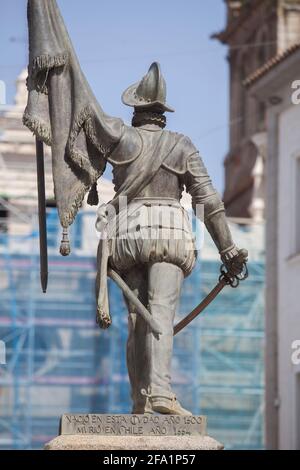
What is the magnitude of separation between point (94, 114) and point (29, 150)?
31058mm

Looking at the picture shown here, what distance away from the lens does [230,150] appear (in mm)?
72438

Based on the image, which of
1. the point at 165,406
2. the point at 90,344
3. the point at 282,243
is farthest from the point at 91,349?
the point at 165,406

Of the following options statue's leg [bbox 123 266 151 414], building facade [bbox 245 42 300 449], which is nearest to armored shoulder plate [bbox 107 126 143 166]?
statue's leg [bbox 123 266 151 414]

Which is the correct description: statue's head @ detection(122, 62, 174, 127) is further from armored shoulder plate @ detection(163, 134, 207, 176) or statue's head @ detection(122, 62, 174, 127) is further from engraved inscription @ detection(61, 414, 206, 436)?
engraved inscription @ detection(61, 414, 206, 436)

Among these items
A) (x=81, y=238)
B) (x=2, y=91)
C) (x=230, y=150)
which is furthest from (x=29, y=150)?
(x=230, y=150)

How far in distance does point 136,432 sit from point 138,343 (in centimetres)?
84

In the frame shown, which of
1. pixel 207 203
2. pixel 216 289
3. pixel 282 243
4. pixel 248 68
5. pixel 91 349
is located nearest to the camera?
pixel 207 203

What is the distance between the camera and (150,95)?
38.1ft

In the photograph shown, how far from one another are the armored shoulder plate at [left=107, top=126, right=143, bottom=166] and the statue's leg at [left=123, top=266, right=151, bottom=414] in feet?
2.09

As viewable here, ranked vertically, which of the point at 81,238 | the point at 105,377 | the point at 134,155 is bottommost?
the point at 105,377

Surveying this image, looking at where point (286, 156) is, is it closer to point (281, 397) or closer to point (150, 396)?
point (281, 397)

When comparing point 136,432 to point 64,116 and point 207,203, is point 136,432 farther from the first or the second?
point 64,116

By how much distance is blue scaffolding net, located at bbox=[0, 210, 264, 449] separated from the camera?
36.8 metres

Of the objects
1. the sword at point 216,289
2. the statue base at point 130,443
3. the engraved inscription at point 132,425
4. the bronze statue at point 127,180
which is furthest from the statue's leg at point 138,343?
the statue base at point 130,443
